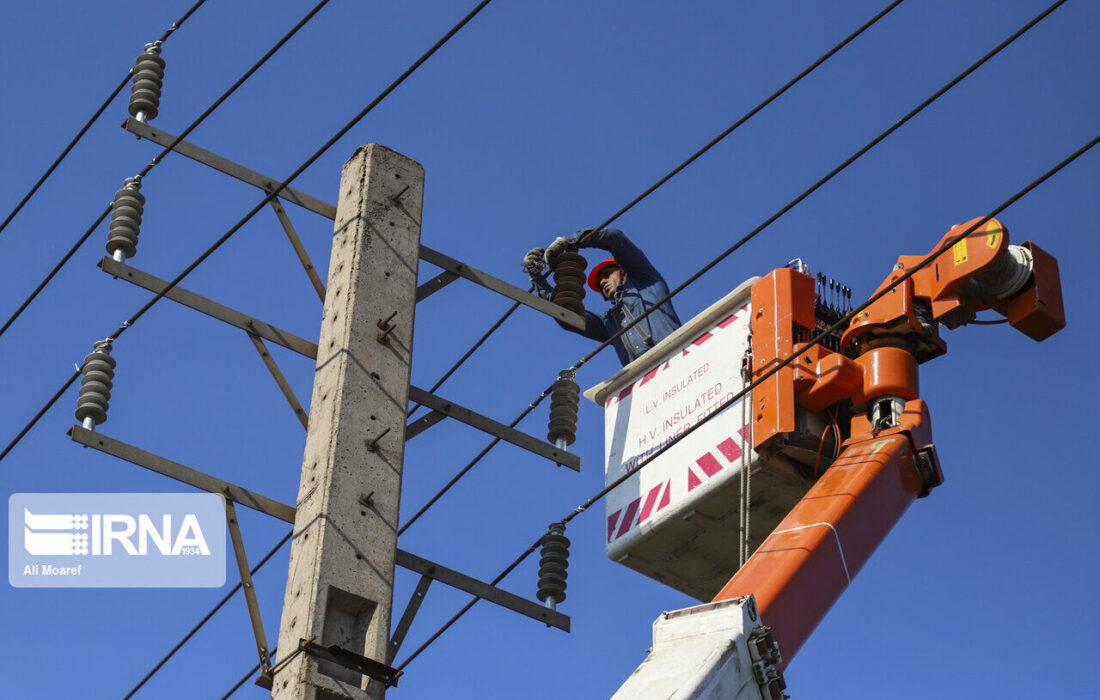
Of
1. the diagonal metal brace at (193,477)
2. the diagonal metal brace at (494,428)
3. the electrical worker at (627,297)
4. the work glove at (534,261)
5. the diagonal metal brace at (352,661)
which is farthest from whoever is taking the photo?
the electrical worker at (627,297)

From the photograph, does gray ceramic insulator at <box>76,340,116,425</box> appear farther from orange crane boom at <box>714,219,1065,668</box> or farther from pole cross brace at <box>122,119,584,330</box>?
orange crane boom at <box>714,219,1065,668</box>

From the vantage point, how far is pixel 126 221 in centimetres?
Result: 819

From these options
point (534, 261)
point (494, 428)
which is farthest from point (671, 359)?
point (494, 428)

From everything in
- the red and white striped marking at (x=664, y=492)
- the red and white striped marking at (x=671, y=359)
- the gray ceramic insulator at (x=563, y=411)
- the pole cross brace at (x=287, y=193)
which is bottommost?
the gray ceramic insulator at (x=563, y=411)

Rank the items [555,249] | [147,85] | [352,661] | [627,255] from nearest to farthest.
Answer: [352,661] → [147,85] → [555,249] → [627,255]

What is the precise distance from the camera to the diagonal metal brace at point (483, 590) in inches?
300

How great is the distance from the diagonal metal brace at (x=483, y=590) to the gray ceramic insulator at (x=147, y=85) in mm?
2788

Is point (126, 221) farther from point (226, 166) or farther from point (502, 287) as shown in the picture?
point (502, 287)

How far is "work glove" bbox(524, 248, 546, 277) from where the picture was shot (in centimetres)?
1202

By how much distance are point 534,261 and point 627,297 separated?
10.7 feet

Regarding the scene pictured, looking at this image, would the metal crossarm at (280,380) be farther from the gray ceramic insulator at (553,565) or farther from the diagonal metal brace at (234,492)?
the gray ceramic insulator at (553,565)

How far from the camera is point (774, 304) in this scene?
40.1ft

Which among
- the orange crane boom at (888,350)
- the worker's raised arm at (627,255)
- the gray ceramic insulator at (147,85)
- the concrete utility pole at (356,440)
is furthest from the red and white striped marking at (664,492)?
the gray ceramic insulator at (147,85)

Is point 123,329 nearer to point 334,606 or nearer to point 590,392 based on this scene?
point 334,606
